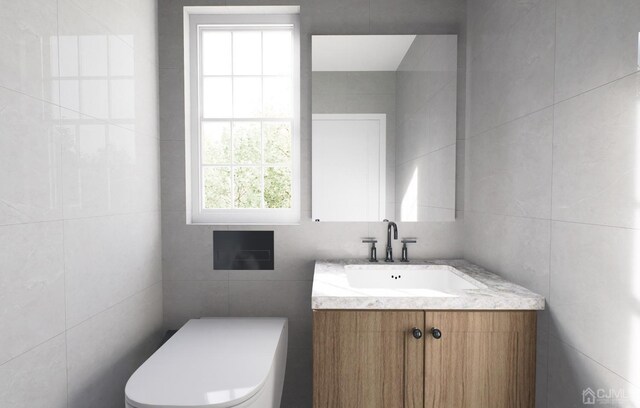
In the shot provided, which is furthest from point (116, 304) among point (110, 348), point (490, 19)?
point (490, 19)

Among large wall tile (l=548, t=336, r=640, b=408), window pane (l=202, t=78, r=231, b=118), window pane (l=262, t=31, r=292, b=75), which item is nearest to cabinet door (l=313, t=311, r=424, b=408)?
large wall tile (l=548, t=336, r=640, b=408)

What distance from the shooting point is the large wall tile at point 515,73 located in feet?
4.09

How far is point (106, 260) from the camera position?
1401mm

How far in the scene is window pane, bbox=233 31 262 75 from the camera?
201 cm

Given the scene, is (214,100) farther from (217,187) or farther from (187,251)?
(187,251)

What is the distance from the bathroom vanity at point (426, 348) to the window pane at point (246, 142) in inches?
39.2

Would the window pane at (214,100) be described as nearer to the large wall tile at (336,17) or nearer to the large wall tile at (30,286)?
the large wall tile at (336,17)

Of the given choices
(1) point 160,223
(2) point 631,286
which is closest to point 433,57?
(2) point 631,286

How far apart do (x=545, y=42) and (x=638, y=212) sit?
69 centimetres

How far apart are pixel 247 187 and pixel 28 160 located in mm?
1112

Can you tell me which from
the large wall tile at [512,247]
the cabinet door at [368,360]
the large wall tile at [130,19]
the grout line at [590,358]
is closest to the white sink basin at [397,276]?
the large wall tile at [512,247]

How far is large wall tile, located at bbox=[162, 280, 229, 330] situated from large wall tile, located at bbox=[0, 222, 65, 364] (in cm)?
79

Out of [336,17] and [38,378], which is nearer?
[38,378]

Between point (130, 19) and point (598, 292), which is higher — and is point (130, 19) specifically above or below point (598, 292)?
above
